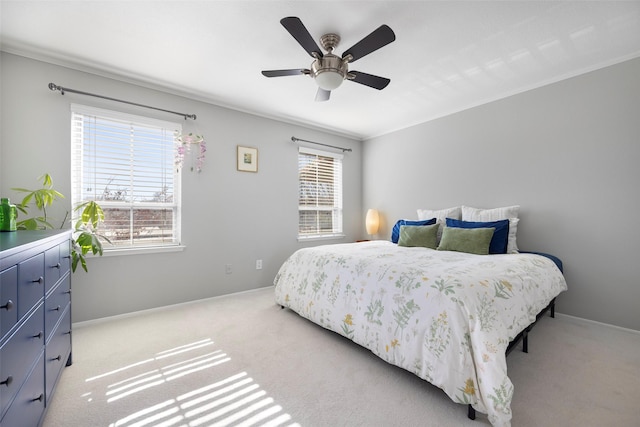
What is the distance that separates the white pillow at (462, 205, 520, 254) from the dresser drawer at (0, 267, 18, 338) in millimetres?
3525

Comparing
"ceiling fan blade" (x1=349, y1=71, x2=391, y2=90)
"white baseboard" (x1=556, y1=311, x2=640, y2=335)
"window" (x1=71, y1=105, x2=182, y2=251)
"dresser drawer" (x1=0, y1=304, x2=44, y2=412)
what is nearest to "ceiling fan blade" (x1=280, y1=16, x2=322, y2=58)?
"ceiling fan blade" (x1=349, y1=71, x2=391, y2=90)

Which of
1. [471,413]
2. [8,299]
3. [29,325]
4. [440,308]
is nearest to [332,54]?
[440,308]

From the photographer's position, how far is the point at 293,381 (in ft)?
5.75

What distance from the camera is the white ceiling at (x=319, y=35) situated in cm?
189

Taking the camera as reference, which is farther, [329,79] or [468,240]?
[468,240]

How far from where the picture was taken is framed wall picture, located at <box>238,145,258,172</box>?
3.57 m

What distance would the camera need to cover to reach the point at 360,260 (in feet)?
Answer: 7.48

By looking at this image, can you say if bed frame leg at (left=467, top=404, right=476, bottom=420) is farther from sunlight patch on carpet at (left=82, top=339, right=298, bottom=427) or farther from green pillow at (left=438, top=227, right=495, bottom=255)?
green pillow at (left=438, top=227, right=495, bottom=255)

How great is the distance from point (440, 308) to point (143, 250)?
9.47ft

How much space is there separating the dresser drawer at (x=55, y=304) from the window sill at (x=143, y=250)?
2.95 feet

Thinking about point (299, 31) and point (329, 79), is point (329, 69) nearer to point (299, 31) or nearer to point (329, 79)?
point (329, 79)

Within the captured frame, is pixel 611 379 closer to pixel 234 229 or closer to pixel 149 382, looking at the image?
pixel 149 382

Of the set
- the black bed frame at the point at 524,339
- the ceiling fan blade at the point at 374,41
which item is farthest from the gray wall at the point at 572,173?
the ceiling fan blade at the point at 374,41

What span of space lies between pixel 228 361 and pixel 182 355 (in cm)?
39
